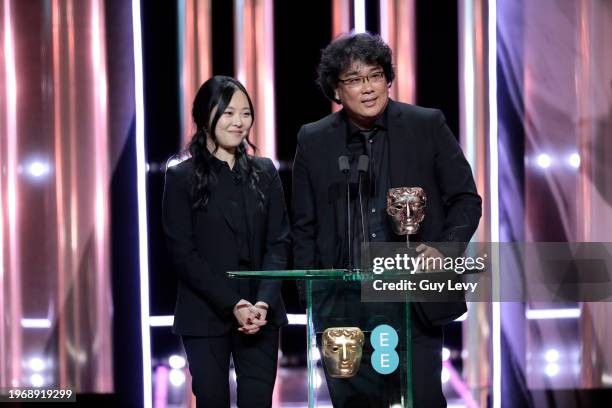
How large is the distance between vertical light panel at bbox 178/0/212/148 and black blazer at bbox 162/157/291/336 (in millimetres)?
1083

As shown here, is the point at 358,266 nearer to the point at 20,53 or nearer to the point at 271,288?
the point at 271,288

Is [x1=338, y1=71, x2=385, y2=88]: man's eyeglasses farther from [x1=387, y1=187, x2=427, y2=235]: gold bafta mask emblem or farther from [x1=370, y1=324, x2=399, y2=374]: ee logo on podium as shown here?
[x1=370, y1=324, x2=399, y2=374]: ee logo on podium

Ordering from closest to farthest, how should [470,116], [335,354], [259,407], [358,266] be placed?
[335,354], [358,266], [259,407], [470,116]

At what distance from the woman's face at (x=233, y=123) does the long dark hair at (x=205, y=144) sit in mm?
16

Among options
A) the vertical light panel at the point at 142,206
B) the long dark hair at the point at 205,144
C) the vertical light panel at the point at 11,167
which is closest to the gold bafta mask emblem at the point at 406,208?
the long dark hair at the point at 205,144

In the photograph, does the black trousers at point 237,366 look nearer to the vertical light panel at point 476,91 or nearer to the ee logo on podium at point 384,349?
the ee logo on podium at point 384,349

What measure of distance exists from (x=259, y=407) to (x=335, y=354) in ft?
2.09

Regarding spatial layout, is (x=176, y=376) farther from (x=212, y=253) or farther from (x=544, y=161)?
(x=544, y=161)

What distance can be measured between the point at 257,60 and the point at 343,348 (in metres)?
2.01

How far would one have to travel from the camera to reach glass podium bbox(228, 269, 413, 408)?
262 centimetres

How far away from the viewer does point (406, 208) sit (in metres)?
2.69

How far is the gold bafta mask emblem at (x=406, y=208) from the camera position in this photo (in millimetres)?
2688

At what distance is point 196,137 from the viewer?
3184 mm

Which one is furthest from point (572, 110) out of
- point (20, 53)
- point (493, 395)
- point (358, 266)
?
point (20, 53)
